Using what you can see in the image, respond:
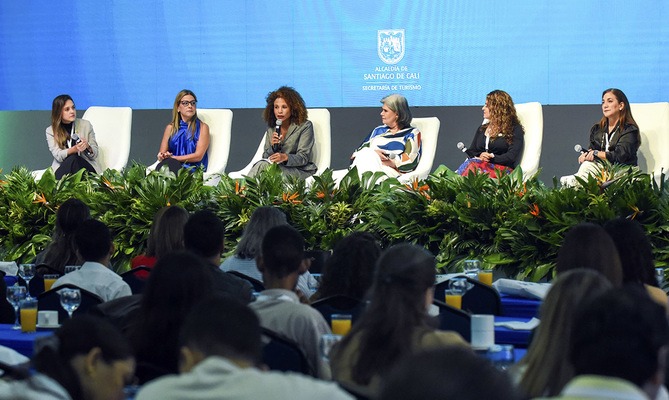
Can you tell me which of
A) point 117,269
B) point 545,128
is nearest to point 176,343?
point 117,269

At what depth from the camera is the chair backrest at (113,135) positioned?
33.6 ft

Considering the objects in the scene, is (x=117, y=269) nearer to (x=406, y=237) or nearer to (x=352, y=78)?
(x=406, y=237)

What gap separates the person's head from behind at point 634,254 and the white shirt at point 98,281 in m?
1.97

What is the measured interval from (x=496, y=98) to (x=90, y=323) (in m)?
6.89

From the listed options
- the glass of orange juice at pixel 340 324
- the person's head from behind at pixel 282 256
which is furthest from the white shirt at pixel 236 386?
the person's head from behind at pixel 282 256

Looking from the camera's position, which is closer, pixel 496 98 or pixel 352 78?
pixel 496 98

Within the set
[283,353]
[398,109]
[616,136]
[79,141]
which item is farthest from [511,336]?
[79,141]

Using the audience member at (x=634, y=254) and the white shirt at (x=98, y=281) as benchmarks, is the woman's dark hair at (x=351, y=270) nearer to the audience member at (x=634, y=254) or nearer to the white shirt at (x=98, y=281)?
the audience member at (x=634, y=254)

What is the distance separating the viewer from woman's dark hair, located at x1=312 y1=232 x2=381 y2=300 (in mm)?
3963

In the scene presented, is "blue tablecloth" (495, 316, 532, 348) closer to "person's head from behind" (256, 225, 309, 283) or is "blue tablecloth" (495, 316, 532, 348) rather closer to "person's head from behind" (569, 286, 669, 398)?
"person's head from behind" (256, 225, 309, 283)

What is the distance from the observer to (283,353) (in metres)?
3.12

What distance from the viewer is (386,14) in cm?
1130

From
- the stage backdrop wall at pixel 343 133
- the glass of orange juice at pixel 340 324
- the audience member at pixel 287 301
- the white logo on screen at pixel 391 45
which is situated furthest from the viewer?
the white logo on screen at pixel 391 45

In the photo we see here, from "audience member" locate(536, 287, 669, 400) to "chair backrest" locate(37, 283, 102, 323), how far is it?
2.75 metres
